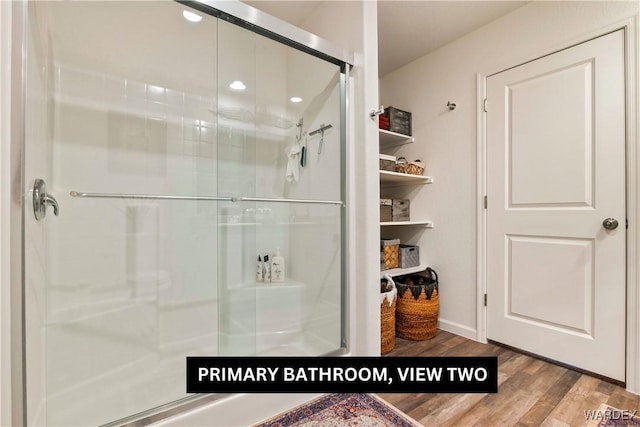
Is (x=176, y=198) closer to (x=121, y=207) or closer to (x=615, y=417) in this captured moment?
(x=121, y=207)

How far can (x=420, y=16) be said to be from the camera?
1.80 metres

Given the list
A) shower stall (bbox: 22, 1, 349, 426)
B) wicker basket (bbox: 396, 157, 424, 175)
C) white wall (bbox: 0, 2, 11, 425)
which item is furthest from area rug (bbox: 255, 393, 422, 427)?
wicker basket (bbox: 396, 157, 424, 175)

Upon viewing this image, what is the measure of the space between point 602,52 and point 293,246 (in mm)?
1966

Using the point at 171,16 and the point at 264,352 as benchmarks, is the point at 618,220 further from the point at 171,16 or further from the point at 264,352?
the point at 171,16

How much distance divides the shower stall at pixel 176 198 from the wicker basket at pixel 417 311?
62 cm

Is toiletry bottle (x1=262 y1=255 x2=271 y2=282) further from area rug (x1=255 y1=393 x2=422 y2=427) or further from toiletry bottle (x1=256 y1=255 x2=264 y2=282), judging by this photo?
area rug (x1=255 y1=393 x2=422 y2=427)

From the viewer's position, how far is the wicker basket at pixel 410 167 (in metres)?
2.12

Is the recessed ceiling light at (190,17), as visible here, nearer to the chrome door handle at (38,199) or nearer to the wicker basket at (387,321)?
the chrome door handle at (38,199)

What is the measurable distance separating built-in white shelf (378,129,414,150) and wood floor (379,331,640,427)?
164 cm

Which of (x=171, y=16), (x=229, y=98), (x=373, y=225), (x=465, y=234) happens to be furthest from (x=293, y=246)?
(x=171, y=16)

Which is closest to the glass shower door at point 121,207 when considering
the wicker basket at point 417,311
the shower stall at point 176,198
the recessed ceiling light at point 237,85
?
the shower stall at point 176,198

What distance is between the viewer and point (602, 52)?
1.44 meters

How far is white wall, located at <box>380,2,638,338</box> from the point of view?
5.54 ft

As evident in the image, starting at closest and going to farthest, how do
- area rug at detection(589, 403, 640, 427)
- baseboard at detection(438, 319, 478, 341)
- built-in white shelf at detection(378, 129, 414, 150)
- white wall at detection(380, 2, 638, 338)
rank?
area rug at detection(589, 403, 640, 427), white wall at detection(380, 2, 638, 338), baseboard at detection(438, 319, 478, 341), built-in white shelf at detection(378, 129, 414, 150)
